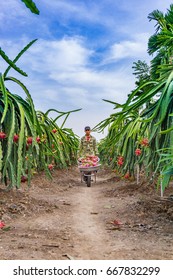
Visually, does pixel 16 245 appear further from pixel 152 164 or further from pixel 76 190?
pixel 76 190

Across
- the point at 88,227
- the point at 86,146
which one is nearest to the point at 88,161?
the point at 86,146

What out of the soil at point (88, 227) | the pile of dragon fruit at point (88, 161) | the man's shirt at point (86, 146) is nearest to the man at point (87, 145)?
the man's shirt at point (86, 146)

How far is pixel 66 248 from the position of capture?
3.24 metres

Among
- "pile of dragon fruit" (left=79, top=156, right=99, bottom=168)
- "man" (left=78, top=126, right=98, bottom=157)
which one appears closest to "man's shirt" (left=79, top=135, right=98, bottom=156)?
"man" (left=78, top=126, right=98, bottom=157)

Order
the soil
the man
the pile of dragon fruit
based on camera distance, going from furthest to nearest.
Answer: the man
the pile of dragon fruit
the soil

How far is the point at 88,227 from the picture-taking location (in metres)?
4.25

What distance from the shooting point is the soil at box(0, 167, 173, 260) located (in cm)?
307

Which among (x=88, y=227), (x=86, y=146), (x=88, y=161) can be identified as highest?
(x=86, y=146)

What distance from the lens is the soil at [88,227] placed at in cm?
307

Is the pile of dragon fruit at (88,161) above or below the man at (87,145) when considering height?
below

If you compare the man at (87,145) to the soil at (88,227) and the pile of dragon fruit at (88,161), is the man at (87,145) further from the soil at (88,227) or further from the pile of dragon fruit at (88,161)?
the soil at (88,227)

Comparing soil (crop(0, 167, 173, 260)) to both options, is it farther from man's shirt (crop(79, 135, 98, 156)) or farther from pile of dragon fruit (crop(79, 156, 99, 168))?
man's shirt (crop(79, 135, 98, 156))

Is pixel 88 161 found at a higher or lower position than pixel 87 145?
lower

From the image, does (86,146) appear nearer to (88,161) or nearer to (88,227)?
(88,161)
